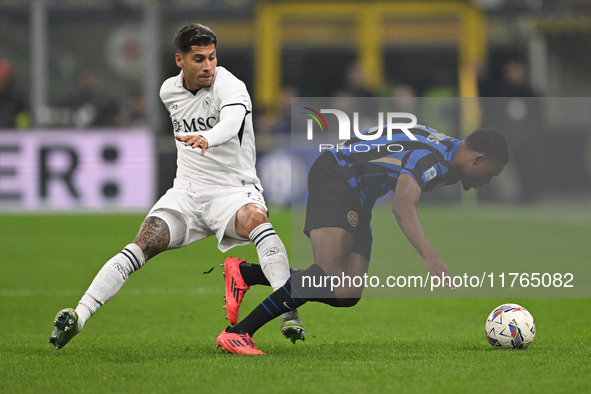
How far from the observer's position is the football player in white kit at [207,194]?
6129 mm

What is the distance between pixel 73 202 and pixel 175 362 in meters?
10.9

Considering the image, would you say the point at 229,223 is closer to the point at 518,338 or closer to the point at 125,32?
the point at 518,338

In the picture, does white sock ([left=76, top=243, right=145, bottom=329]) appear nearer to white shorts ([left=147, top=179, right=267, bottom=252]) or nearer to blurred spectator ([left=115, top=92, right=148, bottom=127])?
white shorts ([left=147, top=179, right=267, bottom=252])

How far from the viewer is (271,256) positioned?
20.2 feet

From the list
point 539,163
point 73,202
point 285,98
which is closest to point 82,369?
point 539,163

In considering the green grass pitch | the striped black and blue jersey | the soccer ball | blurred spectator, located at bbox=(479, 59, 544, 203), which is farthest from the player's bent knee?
blurred spectator, located at bbox=(479, 59, 544, 203)

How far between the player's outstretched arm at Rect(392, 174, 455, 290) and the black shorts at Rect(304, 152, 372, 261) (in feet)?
1.21

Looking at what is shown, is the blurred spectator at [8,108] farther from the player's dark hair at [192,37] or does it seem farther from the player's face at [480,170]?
the player's face at [480,170]

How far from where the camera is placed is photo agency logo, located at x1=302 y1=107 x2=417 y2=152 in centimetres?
625

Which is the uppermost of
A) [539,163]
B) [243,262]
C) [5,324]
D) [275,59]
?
[275,59]

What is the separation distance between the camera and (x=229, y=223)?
6.28 m

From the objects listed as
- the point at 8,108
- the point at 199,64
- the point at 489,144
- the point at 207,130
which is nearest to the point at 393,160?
the point at 489,144

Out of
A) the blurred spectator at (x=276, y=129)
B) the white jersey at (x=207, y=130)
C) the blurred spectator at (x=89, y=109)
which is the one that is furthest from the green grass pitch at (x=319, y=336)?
the blurred spectator at (x=89, y=109)

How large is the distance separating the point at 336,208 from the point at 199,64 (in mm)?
1129
